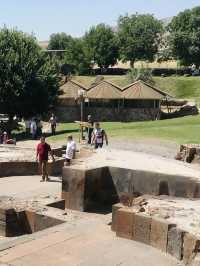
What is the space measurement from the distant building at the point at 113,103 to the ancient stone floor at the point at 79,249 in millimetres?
30434

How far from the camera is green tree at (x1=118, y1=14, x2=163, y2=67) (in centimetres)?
8207

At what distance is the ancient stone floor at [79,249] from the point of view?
9.51 metres

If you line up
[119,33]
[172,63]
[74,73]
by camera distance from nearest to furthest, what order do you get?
1. [74,73]
2. [119,33]
3. [172,63]

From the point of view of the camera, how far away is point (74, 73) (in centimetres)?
7775

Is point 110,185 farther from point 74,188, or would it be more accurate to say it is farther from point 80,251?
point 80,251

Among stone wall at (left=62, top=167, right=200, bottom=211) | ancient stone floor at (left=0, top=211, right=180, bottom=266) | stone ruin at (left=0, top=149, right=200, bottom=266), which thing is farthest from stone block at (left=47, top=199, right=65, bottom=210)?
ancient stone floor at (left=0, top=211, right=180, bottom=266)

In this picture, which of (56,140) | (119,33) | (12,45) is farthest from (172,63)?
(56,140)

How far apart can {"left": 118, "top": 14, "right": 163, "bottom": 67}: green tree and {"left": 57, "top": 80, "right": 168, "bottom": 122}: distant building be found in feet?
129

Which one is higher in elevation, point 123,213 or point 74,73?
point 74,73

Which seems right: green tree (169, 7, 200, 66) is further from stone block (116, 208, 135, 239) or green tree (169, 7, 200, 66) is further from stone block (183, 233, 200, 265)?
stone block (183, 233, 200, 265)

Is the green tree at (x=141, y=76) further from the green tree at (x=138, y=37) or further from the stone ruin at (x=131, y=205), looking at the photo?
the stone ruin at (x=131, y=205)

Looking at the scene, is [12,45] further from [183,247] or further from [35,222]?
[183,247]

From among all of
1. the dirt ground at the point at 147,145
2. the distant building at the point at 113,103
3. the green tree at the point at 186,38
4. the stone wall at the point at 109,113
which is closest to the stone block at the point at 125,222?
the dirt ground at the point at 147,145

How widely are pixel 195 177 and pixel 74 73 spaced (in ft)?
215
